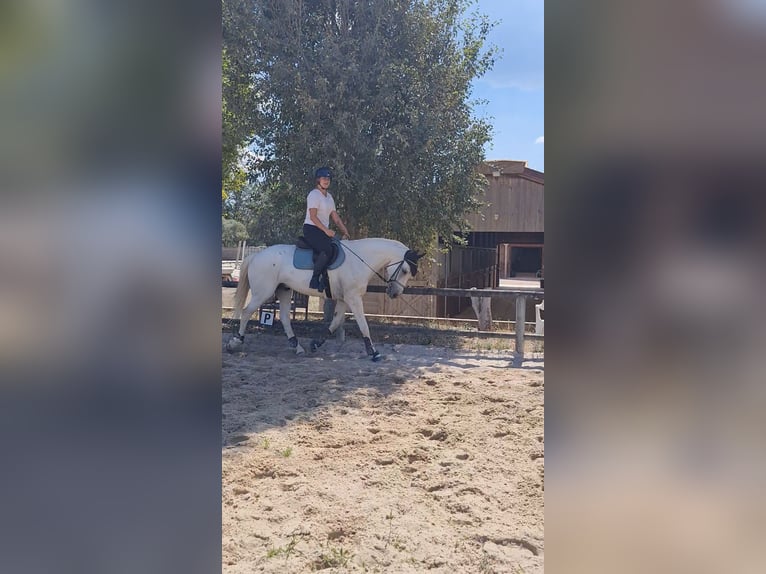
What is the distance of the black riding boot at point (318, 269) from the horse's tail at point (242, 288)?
1047 millimetres

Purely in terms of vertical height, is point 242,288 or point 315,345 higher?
point 242,288

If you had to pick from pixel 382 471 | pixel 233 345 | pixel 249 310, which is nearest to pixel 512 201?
pixel 249 310

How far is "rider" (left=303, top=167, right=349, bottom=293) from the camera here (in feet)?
19.3

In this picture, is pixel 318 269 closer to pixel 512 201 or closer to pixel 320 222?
pixel 320 222

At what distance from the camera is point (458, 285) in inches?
535

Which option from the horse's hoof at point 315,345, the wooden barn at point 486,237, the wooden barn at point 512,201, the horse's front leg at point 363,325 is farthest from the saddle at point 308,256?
the wooden barn at point 512,201

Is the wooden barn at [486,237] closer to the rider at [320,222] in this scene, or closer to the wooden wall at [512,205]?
the wooden wall at [512,205]
